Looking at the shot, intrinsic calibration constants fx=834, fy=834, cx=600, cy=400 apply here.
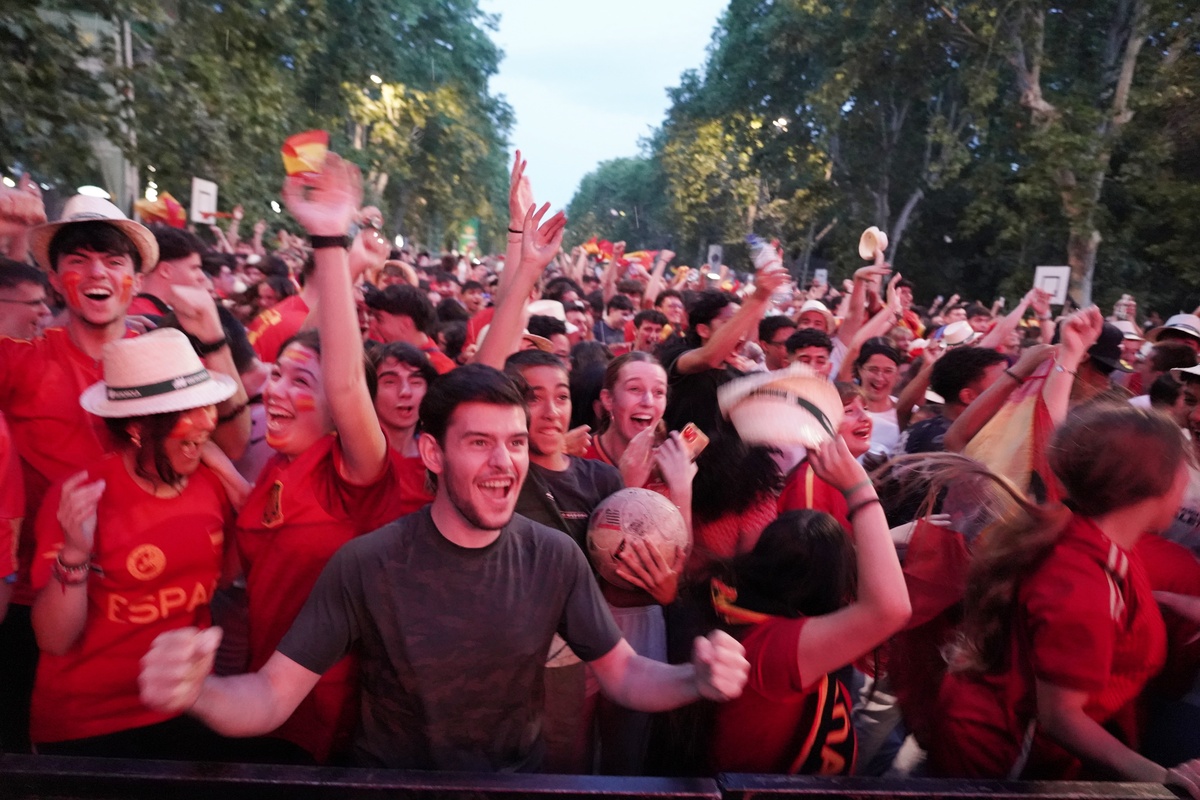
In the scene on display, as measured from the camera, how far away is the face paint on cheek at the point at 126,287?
10.2 ft

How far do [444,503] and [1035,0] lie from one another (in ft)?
74.6

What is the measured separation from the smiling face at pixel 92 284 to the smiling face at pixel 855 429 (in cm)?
311

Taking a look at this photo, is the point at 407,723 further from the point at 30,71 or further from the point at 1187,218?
the point at 1187,218

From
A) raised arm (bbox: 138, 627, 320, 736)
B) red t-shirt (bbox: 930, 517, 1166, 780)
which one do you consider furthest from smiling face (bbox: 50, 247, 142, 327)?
red t-shirt (bbox: 930, 517, 1166, 780)

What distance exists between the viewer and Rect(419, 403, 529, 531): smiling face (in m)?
2.20

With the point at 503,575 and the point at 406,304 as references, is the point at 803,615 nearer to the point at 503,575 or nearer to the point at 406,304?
the point at 503,575

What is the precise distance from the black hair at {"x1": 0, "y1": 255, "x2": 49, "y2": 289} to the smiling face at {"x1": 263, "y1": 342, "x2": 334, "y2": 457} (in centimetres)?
135

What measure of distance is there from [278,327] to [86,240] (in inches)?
73.5

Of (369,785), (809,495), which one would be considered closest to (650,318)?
(809,495)

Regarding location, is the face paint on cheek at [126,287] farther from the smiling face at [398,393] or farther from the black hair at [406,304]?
the black hair at [406,304]

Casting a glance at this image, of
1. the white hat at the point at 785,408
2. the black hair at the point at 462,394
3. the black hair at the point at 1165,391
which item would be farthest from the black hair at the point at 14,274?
the black hair at the point at 1165,391

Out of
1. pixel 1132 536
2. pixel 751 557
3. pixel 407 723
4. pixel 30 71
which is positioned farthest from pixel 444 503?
pixel 30 71

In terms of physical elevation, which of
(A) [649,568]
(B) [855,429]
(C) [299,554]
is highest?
(B) [855,429]

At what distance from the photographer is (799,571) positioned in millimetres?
2297
